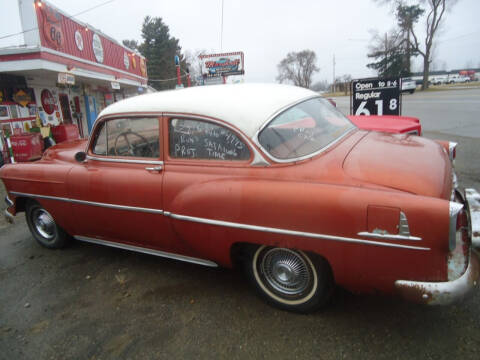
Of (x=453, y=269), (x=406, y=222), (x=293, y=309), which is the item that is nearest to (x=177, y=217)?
(x=293, y=309)

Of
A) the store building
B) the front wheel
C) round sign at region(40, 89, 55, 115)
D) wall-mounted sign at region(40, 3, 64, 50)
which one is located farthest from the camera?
round sign at region(40, 89, 55, 115)

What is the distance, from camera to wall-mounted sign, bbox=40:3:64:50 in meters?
8.98

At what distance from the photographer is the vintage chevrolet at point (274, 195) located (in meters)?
1.78

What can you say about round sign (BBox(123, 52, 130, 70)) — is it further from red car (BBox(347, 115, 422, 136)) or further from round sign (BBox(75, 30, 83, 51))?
red car (BBox(347, 115, 422, 136))

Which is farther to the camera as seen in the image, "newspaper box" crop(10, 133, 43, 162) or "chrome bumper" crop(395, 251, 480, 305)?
"newspaper box" crop(10, 133, 43, 162)

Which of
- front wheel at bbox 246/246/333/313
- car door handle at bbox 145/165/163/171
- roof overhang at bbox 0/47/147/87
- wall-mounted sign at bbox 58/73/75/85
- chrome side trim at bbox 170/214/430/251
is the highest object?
roof overhang at bbox 0/47/147/87

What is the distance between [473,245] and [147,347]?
2.20 metres

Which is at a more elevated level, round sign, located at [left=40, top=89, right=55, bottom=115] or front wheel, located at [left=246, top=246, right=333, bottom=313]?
round sign, located at [left=40, top=89, right=55, bottom=115]

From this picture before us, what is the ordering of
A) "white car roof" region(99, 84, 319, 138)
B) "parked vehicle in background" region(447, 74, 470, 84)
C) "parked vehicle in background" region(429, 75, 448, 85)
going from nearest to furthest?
"white car roof" region(99, 84, 319, 138) < "parked vehicle in background" region(447, 74, 470, 84) < "parked vehicle in background" region(429, 75, 448, 85)

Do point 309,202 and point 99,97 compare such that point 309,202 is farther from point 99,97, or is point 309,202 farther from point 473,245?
point 99,97

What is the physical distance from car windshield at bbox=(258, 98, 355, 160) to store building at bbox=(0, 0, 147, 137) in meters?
8.46

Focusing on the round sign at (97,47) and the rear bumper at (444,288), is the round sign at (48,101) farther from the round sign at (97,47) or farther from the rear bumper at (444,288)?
the rear bumper at (444,288)

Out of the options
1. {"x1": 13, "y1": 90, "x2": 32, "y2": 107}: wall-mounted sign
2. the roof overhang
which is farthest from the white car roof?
{"x1": 13, "y1": 90, "x2": 32, "y2": 107}: wall-mounted sign

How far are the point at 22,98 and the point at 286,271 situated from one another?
1015cm
